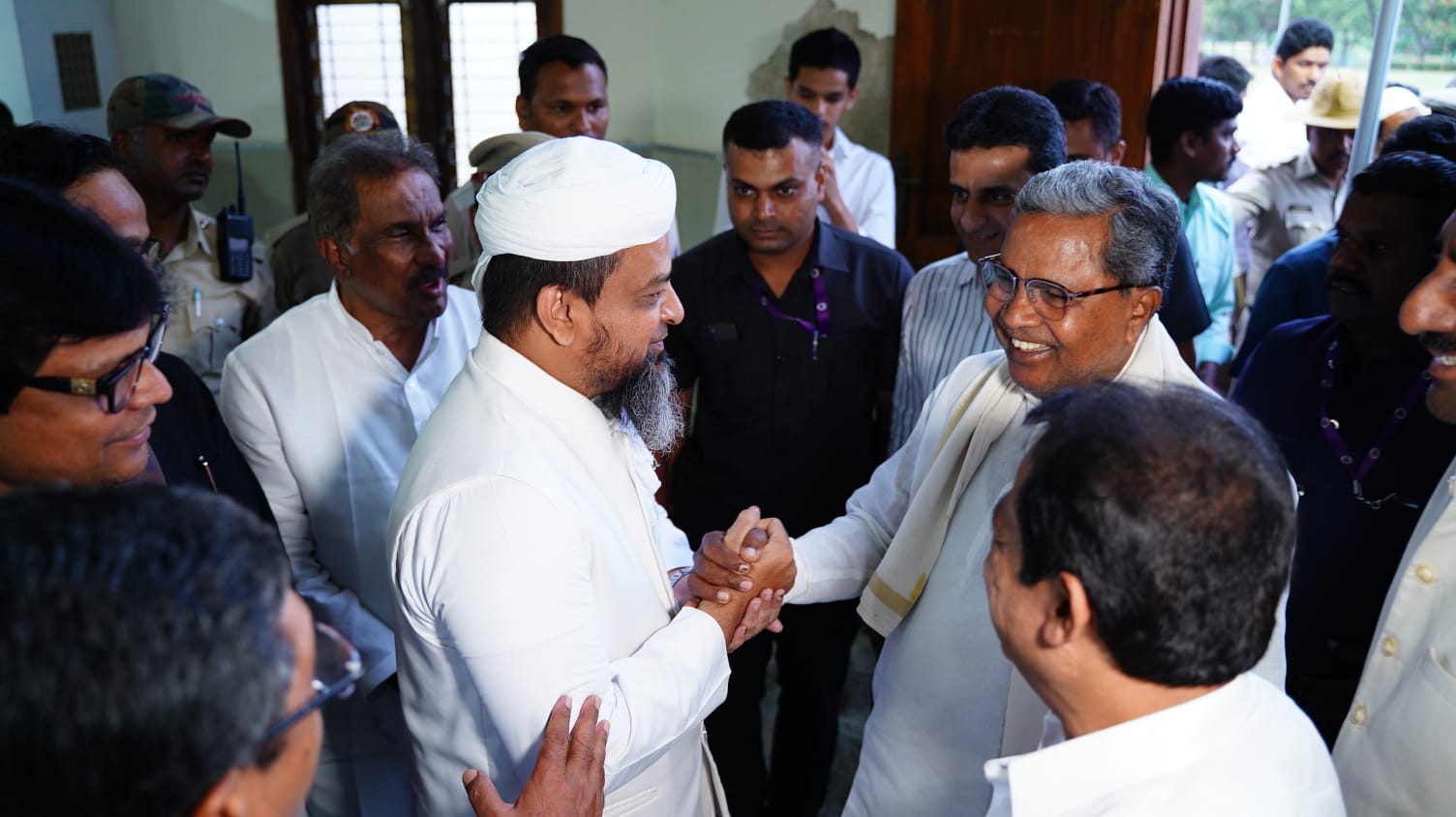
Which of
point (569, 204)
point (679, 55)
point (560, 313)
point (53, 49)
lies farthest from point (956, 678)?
point (53, 49)

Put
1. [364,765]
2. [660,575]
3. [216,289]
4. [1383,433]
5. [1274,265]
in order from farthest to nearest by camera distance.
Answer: [216,289] → [1274,265] → [364,765] → [1383,433] → [660,575]

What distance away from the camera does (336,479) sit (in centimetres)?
262

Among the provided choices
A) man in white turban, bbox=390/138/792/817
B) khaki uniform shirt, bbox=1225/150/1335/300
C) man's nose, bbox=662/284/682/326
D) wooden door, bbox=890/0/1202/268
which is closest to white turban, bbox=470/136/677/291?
man in white turban, bbox=390/138/792/817

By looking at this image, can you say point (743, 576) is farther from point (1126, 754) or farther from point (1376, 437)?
point (1376, 437)

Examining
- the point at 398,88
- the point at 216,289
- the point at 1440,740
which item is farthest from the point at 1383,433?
the point at 398,88

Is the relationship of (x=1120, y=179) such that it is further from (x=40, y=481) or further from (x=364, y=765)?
(x=364, y=765)

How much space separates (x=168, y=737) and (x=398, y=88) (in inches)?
262

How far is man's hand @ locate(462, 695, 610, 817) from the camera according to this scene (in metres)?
1.61

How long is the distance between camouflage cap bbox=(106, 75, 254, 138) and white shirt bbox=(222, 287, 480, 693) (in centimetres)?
190

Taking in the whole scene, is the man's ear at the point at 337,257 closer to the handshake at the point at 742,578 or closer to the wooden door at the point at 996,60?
the handshake at the point at 742,578

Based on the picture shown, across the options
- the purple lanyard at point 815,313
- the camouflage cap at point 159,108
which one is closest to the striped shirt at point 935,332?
the purple lanyard at point 815,313

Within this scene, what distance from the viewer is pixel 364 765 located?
2.62 meters

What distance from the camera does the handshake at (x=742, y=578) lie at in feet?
6.96

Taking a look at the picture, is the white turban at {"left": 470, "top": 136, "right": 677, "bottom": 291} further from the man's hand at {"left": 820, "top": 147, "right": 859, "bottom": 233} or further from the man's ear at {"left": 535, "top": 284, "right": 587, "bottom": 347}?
the man's hand at {"left": 820, "top": 147, "right": 859, "bottom": 233}
